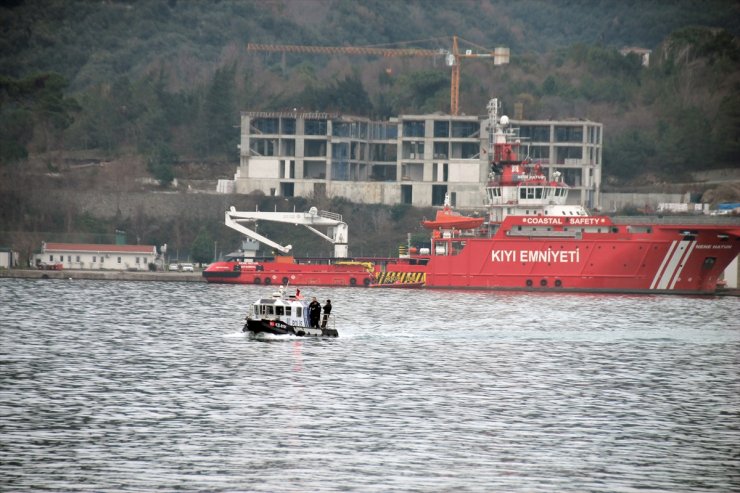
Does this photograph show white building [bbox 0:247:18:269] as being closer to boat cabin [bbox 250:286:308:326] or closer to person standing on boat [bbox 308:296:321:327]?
boat cabin [bbox 250:286:308:326]

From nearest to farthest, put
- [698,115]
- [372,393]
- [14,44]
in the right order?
[372,393], [698,115], [14,44]

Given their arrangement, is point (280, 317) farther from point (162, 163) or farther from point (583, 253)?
point (162, 163)

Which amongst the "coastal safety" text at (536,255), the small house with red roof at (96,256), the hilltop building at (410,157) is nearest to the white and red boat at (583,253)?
the "coastal safety" text at (536,255)

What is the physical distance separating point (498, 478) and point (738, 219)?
74.1 metres

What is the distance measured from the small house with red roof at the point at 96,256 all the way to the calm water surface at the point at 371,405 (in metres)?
42.5

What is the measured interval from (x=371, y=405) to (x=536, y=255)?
62.0 meters

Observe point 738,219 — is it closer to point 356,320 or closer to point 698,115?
point 356,320

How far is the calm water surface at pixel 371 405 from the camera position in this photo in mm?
35812

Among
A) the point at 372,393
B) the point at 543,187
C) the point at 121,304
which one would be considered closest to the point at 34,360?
the point at 372,393

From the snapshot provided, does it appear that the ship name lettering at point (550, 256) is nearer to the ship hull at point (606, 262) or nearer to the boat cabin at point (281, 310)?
the ship hull at point (606, 262)

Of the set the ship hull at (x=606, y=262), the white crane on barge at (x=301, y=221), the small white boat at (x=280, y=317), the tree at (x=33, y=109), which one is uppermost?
the tree at (x=33, y=109)

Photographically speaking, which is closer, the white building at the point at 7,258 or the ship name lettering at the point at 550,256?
the ship name lettering at the point at 550,256

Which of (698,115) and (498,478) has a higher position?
(698,115)

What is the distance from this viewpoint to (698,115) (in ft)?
528
